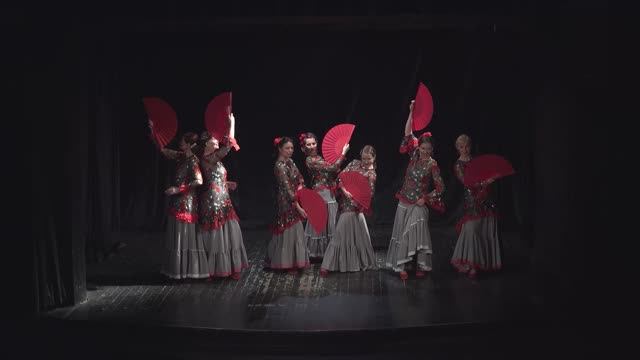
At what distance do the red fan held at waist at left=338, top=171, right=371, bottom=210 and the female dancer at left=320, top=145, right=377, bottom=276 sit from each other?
91mm

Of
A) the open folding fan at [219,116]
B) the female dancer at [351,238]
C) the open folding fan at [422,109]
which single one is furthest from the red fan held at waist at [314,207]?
the open folding fan at [422,109]

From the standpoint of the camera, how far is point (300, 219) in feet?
24.9

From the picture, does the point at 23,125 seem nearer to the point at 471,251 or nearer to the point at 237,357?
the point at 237,357

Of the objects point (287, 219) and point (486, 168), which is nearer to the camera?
point (486, 168)

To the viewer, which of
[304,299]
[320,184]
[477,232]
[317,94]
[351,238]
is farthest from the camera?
[317,94]

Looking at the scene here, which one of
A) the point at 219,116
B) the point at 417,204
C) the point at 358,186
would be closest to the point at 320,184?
the point at 358,186

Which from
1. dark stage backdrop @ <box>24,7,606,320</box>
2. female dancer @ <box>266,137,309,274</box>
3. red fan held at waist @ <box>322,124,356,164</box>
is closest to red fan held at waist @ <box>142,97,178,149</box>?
female dancer @ <box>266,137,309,274</box>

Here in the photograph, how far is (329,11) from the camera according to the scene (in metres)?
6.67

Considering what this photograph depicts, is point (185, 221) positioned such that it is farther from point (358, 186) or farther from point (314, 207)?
point (358, 186)

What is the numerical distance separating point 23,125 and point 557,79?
14.7ft

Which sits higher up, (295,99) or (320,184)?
(295,99)

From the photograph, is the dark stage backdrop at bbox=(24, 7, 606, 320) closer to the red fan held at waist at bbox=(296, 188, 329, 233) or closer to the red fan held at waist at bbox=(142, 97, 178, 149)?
the red fan held at waist at bbox=(142, 97, 178, 149)

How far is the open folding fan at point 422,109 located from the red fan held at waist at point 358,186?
722mm

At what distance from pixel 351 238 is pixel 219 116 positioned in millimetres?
1712
